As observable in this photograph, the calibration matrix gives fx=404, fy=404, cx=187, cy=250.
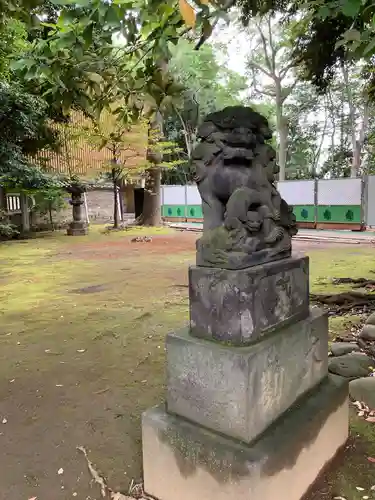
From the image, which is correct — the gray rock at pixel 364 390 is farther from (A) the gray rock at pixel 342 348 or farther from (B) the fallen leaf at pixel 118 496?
(B) the fallen leaf at pixel 118 496

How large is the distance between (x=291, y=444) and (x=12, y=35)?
10.7 m

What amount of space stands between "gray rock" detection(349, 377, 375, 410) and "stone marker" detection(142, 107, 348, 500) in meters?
0.76

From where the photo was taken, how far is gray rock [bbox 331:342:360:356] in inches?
136

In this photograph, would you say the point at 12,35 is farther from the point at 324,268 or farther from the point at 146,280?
the point at 324,268

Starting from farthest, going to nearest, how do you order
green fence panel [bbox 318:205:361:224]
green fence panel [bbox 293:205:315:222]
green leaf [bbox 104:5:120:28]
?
green fence panel [bbox 293:205:315:222] → green fence panel [bbox 318:205:361:224] → green leaf [bbox 104:5:120:28]

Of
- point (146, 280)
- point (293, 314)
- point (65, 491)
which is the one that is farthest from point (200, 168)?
point (146, 280)

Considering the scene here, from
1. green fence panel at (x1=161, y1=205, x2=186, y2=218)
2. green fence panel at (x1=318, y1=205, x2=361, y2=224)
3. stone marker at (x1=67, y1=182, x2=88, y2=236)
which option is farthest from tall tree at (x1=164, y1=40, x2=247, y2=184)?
green fence panel at (x1=318, y1=205, x2=361, y2=224)

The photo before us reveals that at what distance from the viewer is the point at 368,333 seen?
3756 mm

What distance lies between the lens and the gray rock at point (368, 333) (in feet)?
12.2

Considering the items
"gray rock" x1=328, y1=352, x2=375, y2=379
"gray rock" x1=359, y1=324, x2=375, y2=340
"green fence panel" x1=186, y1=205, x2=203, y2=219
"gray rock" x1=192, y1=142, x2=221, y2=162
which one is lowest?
"gray rock" x1=328, y1=352, x2=375, y2=379

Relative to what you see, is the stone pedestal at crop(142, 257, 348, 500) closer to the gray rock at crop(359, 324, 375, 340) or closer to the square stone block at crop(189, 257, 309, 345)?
the square stone block at crop(189, 257, 309, 345)

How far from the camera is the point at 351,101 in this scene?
21.3 metres

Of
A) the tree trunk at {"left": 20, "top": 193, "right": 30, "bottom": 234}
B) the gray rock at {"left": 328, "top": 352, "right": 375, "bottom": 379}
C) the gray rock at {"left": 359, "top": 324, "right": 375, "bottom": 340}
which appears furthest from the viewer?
the tree trunk at {"left": 20, "top": 193, "right": 30, "bottom": 234}

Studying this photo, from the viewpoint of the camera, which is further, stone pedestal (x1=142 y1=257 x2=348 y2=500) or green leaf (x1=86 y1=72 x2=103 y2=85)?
green leaf (x1=86 y1=72 x2=103 y2=85)
